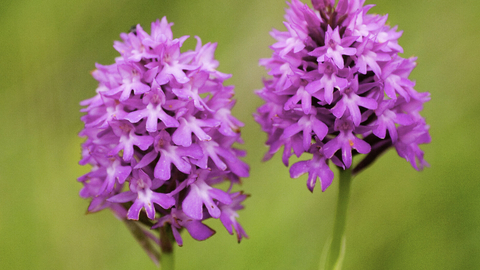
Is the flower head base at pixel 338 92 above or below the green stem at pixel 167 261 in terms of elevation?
above

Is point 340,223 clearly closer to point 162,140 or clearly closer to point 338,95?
point 338,95

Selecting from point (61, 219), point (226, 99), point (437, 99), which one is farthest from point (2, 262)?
point (437, 99)

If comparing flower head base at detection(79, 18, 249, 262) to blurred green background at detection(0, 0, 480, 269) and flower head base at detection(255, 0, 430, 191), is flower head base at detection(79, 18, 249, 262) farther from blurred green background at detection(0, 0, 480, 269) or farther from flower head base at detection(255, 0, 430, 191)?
blurred green background at detection(0, 0, 480, 269)

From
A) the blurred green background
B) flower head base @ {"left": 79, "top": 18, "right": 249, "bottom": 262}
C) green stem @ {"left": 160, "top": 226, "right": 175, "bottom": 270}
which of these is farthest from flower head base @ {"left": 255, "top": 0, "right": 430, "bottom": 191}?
the blurred green background

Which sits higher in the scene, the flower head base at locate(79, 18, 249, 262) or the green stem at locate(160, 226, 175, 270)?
the flower head base at locate(79, 18, 249, 262)

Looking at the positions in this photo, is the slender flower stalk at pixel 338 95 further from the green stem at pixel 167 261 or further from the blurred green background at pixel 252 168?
the blurred green background at pixel 252 168

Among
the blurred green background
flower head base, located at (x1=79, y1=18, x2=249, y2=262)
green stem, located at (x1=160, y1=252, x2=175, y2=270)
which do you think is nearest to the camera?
flower head base, located at (x1=79, y1=18, x2=249, y2=262)

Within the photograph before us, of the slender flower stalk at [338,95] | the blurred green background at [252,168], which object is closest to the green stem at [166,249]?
the slender flower stalk at [338,95]
